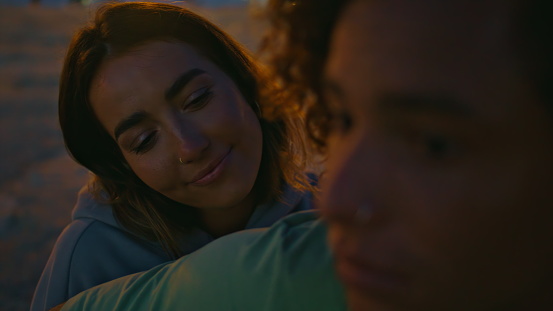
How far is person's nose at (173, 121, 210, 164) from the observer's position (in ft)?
5.53

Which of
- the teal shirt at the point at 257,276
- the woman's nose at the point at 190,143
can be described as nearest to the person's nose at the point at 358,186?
the teal shirt at the point at 257,276

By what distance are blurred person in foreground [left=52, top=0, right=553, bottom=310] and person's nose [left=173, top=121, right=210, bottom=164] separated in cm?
88

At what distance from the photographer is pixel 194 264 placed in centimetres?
113

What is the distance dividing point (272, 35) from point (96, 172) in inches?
Result: 43.9

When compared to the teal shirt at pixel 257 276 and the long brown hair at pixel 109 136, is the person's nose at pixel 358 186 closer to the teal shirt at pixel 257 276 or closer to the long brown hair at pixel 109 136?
the teal shirt at pixel 257 276

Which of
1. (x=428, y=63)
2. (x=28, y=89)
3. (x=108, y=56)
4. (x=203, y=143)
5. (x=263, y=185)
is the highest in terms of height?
(x=428, y=63)

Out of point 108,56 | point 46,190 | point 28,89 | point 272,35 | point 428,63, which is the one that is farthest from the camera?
point 28,89

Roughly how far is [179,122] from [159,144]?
0.11 metres

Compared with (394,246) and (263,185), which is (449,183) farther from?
(263,185)

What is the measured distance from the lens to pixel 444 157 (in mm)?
758

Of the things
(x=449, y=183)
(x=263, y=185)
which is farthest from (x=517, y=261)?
(x=263, y=185)

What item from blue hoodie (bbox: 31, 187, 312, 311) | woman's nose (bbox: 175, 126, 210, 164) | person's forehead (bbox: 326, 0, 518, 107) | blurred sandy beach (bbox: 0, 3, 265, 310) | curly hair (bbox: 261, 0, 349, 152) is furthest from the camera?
blurred sandy beach (bbox: 0, 3, 265, 310)

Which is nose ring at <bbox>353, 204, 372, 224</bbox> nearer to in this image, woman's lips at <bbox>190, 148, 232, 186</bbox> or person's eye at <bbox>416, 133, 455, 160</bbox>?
person's eye at <bbox>416, 133, 455, 160</bbox>

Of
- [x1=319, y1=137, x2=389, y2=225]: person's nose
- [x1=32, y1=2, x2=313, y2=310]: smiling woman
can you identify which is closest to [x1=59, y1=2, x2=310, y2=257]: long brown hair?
[x1=32, y1=2, x2=313, y2=310]: smiling woman
